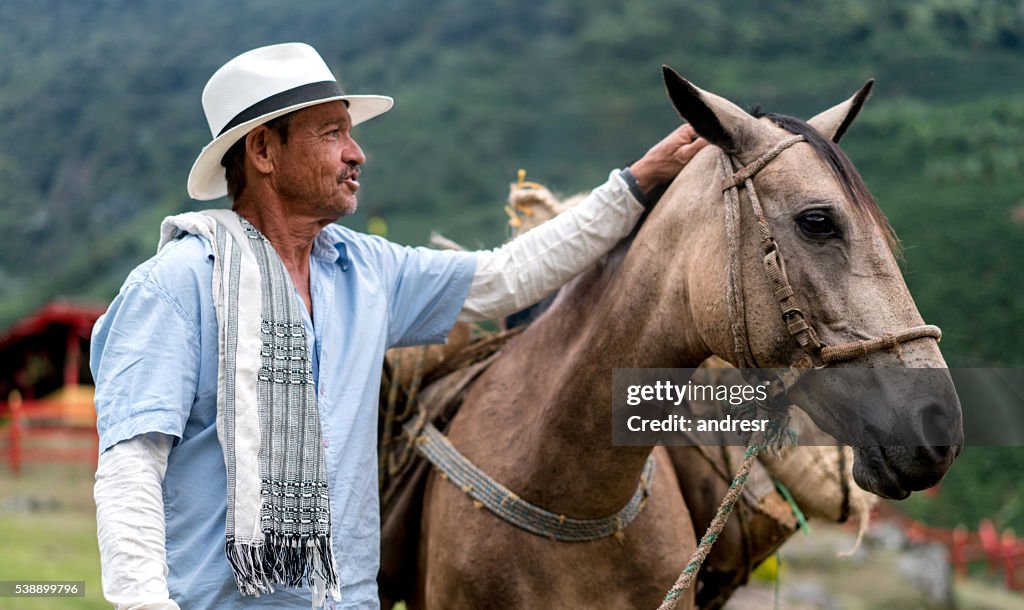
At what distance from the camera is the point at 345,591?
236 centimetres

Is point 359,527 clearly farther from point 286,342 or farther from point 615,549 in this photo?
point 615,549

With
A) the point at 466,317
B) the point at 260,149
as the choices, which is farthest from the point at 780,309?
the point at 260,149

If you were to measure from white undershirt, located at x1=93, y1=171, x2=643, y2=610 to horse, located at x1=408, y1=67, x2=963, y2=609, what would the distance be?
3.1 inches

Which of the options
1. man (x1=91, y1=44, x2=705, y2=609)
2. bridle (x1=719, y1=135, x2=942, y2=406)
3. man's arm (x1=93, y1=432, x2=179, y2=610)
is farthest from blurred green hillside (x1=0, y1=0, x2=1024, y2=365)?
man's arm (x1=93, y1=432, x2=179, y2=610)

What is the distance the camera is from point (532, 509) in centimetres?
259

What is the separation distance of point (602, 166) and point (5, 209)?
17572mm

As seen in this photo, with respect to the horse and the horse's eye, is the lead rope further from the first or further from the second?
the horse's eye

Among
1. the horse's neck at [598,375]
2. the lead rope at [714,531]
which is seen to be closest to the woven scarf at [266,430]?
the horse's neck at [598,375]

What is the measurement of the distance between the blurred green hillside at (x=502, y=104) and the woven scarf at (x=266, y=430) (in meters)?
14.1

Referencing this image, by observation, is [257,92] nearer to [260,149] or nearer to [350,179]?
[260,149]

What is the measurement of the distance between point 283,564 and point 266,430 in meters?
0.30

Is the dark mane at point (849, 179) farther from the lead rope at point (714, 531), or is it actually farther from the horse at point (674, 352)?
the lead rope at point (714, 531)

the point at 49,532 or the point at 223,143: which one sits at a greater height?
the point at 223,143

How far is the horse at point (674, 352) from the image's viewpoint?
1978 mm
